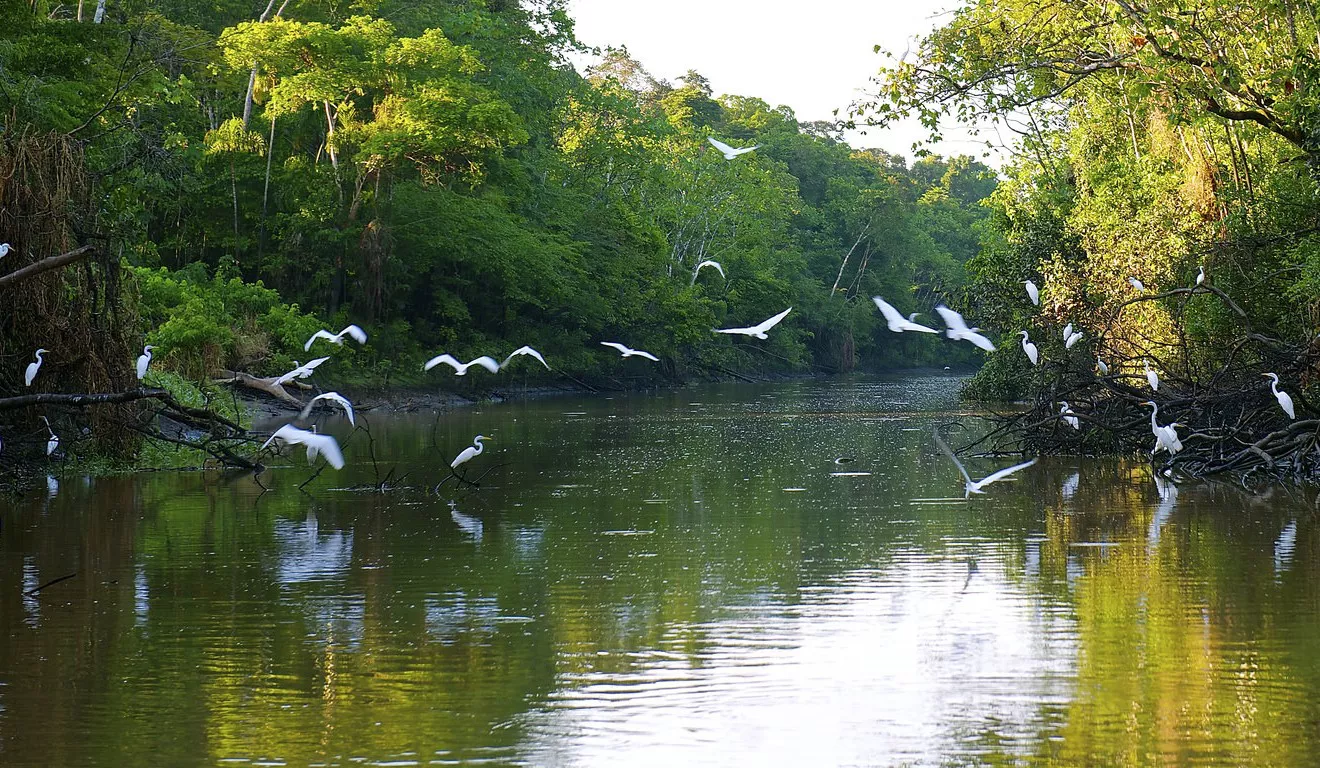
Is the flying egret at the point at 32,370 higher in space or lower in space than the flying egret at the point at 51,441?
higher

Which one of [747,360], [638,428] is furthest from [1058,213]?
[747,360]

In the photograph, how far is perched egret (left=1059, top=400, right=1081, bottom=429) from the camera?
17550 millimetres

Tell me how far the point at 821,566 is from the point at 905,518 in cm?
285

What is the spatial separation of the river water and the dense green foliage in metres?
6.42

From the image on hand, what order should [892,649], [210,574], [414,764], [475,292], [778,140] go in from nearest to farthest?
[414,764] < [892,649] < [210,574] < [475,292] < [778,140]

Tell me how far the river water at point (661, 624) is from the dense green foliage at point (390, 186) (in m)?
6.42

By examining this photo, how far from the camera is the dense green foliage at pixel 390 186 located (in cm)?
2370

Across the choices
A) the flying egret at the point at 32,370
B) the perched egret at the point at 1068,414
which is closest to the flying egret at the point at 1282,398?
the perched egret at the point at 1068,414

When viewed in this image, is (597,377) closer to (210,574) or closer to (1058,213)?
(1058,213)

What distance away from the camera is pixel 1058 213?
27094mm

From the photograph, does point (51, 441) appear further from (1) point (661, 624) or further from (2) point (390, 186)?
(2) point (390, 186)

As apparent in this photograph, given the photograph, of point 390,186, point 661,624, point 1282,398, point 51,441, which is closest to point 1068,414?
point 1282,398

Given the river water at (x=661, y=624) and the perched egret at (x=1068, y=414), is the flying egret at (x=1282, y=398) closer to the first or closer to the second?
the river water at (x=661, y=624)

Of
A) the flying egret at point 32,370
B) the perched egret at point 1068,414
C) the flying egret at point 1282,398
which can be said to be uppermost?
the flying egret at point 32,370
